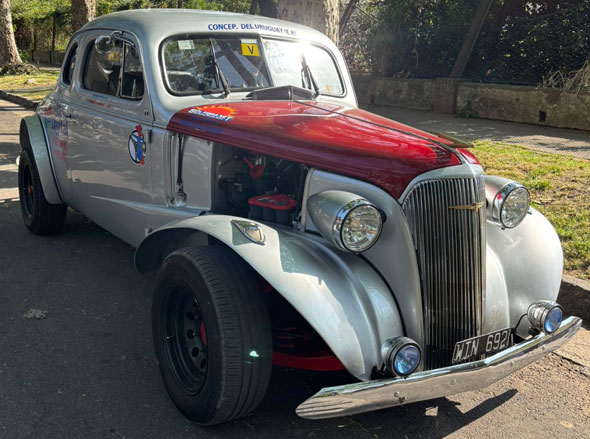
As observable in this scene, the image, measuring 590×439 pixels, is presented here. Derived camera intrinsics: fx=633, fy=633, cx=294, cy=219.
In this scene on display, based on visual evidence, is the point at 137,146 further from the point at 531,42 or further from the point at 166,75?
the point at 531,42

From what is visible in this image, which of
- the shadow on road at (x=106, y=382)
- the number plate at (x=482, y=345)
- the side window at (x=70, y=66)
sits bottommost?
the shadow on road at (x=106, y=382)

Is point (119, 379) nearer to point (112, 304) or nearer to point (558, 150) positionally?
point (112, 304)

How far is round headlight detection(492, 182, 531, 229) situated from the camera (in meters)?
3.19

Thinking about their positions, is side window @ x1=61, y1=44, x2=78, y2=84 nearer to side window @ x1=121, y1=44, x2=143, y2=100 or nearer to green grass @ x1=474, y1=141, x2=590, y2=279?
side window @ x1=121, y1=44, x2=143, y2=100

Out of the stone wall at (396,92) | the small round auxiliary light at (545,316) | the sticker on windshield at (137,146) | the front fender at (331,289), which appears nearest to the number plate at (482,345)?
the small round auxiliary light at (545,316)

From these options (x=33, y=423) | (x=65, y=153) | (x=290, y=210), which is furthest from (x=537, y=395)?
(x=65, y=153)

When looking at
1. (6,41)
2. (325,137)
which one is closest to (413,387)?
(325,137)

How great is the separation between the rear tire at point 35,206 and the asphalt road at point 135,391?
Answer: 100cm

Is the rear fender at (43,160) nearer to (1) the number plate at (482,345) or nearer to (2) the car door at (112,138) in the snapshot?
(2) the car door at (112,138)

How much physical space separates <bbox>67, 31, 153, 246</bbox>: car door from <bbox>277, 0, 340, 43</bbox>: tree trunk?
2.99m

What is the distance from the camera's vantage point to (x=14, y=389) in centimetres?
312

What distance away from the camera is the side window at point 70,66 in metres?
5.02

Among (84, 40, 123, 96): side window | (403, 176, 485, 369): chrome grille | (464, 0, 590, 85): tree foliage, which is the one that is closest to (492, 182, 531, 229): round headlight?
(403, 176, 485, 369): chrome grille

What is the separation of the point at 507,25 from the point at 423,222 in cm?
863
